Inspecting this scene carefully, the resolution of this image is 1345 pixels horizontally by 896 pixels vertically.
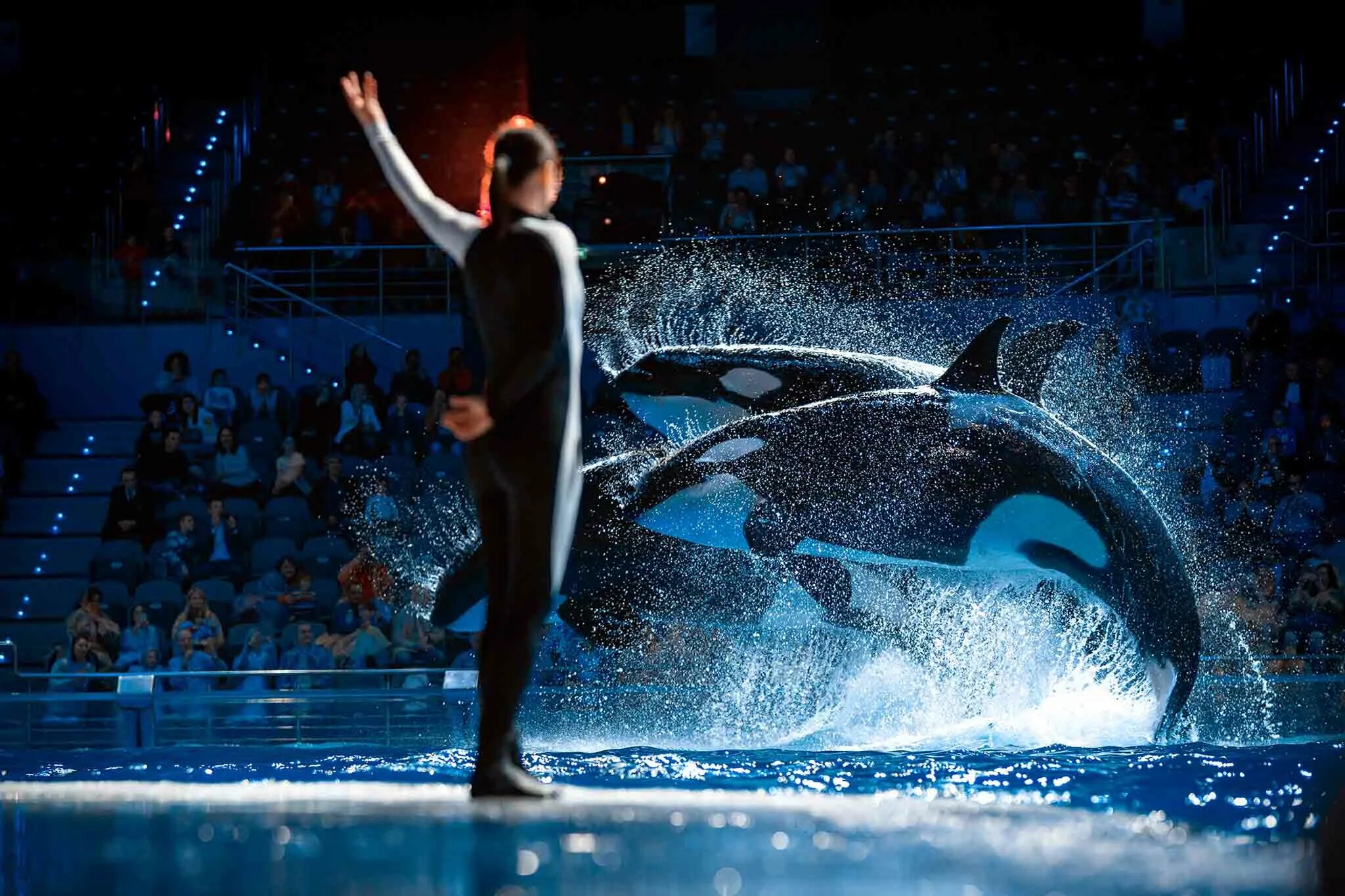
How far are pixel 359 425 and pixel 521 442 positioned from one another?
12243mm

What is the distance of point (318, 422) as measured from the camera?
Answer: 16766 mm

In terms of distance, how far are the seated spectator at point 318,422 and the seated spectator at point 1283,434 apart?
871cm

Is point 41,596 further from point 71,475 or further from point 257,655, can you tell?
point 257,655

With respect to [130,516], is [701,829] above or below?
above

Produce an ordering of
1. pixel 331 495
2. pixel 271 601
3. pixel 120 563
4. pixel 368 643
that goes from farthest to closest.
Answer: pixel 331 495, pixel 120 563, pixel 271 601, pixel 368 643

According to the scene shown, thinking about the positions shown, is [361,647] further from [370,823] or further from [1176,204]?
[1176,204]

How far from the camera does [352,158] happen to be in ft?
71.2

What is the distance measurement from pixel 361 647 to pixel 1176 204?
35.3ft

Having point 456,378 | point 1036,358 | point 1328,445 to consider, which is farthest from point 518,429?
point 456,378

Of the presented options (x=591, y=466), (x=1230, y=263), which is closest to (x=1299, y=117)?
(x=1230, y=263)

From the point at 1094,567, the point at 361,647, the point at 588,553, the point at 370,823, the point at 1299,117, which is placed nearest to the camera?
the point at 370,823

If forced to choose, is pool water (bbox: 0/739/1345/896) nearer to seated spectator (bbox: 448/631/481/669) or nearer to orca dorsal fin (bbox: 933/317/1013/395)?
orca dorsal fin (bbox: 933/317/1013/395)

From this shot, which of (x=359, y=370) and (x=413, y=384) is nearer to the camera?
(x=413, y=384)

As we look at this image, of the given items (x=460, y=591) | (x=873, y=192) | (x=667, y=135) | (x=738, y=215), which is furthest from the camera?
(x=667, y=135)
